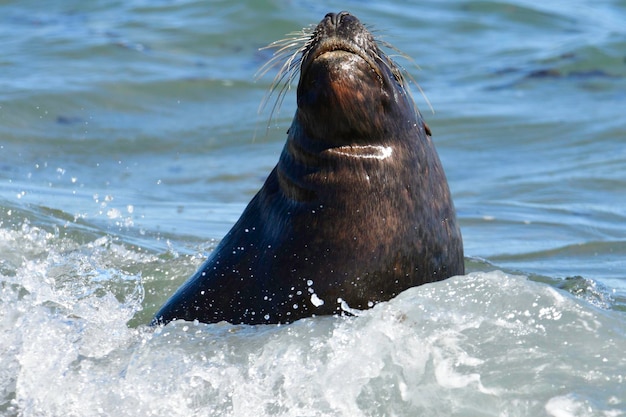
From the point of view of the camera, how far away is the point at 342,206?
147 inches

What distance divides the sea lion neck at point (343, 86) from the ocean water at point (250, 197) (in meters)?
0.57

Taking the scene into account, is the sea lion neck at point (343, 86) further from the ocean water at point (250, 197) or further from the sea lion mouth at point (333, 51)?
the ocean water at point (250, 197)

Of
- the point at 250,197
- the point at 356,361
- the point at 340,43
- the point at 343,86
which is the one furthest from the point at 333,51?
the point at 250,197

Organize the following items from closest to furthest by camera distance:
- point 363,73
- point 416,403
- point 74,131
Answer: point 416,403
point 363,73
point 74,131

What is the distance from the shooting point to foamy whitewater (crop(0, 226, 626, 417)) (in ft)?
11.1

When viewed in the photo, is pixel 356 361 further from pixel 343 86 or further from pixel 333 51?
pixel 333 51

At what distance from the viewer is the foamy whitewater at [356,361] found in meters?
3.38

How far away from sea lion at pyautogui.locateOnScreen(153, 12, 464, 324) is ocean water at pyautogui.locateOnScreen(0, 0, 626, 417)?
0.11 metres

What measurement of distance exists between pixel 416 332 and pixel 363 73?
0.86 meters

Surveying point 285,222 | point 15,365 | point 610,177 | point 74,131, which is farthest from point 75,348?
point 74,131

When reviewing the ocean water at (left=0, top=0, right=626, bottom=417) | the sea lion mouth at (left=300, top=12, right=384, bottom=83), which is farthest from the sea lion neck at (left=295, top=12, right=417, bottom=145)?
the ocean water at (left=0, top=0, right=626, bottom=417)

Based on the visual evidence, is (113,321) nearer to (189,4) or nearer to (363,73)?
(363,73)

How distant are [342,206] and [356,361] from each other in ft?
1.74

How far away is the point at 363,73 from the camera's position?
3.71 metres
